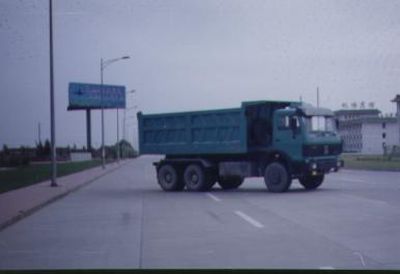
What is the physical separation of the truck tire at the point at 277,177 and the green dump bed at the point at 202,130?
101cm

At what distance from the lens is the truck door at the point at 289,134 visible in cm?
1895

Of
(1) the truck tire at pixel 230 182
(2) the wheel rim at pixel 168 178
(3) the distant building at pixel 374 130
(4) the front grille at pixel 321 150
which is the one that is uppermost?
(3) the distant building at pixel 374 130

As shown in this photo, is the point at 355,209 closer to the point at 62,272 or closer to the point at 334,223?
the point at 334,223

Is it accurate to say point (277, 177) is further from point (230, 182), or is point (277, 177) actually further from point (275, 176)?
point (230, 182)

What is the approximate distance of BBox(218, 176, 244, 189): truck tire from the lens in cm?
2245

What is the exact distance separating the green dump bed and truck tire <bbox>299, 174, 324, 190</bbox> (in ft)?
7.43

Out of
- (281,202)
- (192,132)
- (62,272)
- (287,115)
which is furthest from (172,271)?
(192,132)

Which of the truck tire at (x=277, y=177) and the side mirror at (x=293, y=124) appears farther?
the truck tire at (x=277, y=177)

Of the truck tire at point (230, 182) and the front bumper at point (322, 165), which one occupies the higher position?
the front bumper at point (322, 165)

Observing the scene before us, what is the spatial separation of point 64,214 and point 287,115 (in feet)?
25.0

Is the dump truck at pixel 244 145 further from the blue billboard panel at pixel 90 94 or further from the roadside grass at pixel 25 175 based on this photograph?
the roadside grass at pixel 25 175

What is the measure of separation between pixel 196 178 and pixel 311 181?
365 centimetres

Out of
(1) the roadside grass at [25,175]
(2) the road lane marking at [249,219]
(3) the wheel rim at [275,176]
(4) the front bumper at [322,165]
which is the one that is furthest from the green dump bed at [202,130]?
(2) the road lane marking at [249,219]

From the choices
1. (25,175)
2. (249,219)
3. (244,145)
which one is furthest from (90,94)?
(25,175)
